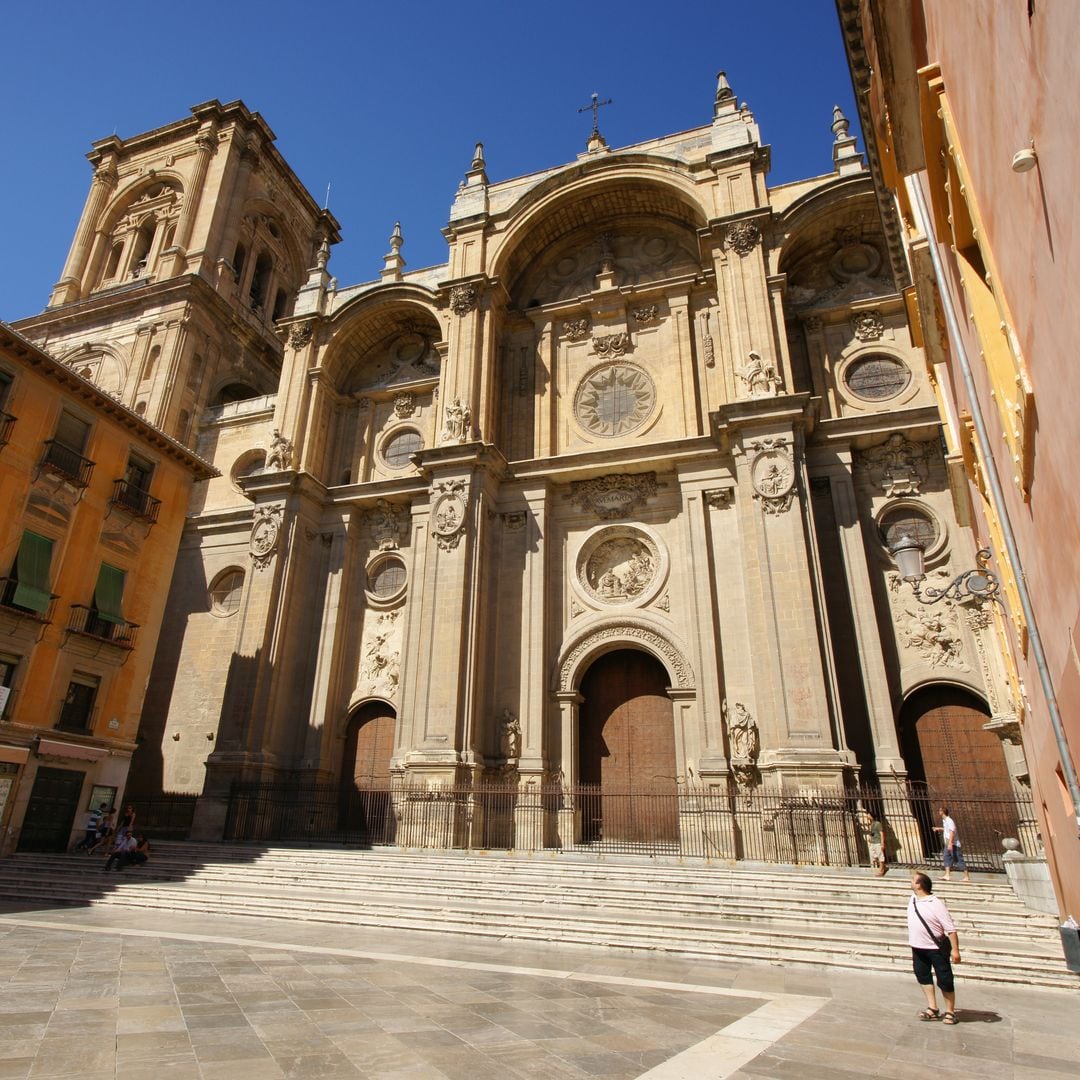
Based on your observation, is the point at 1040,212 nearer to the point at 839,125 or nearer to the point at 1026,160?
the point at 1026,160

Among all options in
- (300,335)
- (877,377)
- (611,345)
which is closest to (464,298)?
(611,345)

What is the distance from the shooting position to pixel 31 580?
1744 cm

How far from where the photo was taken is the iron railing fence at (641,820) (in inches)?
569

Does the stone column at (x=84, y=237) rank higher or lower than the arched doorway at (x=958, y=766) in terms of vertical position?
higher

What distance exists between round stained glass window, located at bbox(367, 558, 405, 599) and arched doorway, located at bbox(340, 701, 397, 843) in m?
3.27

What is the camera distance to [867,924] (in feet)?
32.4

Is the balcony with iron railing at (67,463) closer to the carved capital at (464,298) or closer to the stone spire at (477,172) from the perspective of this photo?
the carved capital at (464,298)

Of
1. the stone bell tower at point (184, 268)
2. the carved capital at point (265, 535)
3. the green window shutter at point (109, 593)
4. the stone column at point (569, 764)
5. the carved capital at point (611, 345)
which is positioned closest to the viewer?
the stone column at point (569, 764)

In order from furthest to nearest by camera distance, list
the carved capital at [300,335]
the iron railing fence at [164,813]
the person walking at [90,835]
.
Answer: the carved capital at [300,335], the iron railing fence at [164,813], the person walking at [90,835]

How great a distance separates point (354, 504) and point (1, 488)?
9.05 meters

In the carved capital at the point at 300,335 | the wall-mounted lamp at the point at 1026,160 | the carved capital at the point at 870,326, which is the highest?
the carved capital at the point at 300,335

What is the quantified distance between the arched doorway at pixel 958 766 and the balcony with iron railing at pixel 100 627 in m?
19.3

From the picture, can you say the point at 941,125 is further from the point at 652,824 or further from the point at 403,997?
the point at 652,824

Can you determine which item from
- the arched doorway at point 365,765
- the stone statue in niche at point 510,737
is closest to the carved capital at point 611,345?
the stone statue in niche at point 510,737
